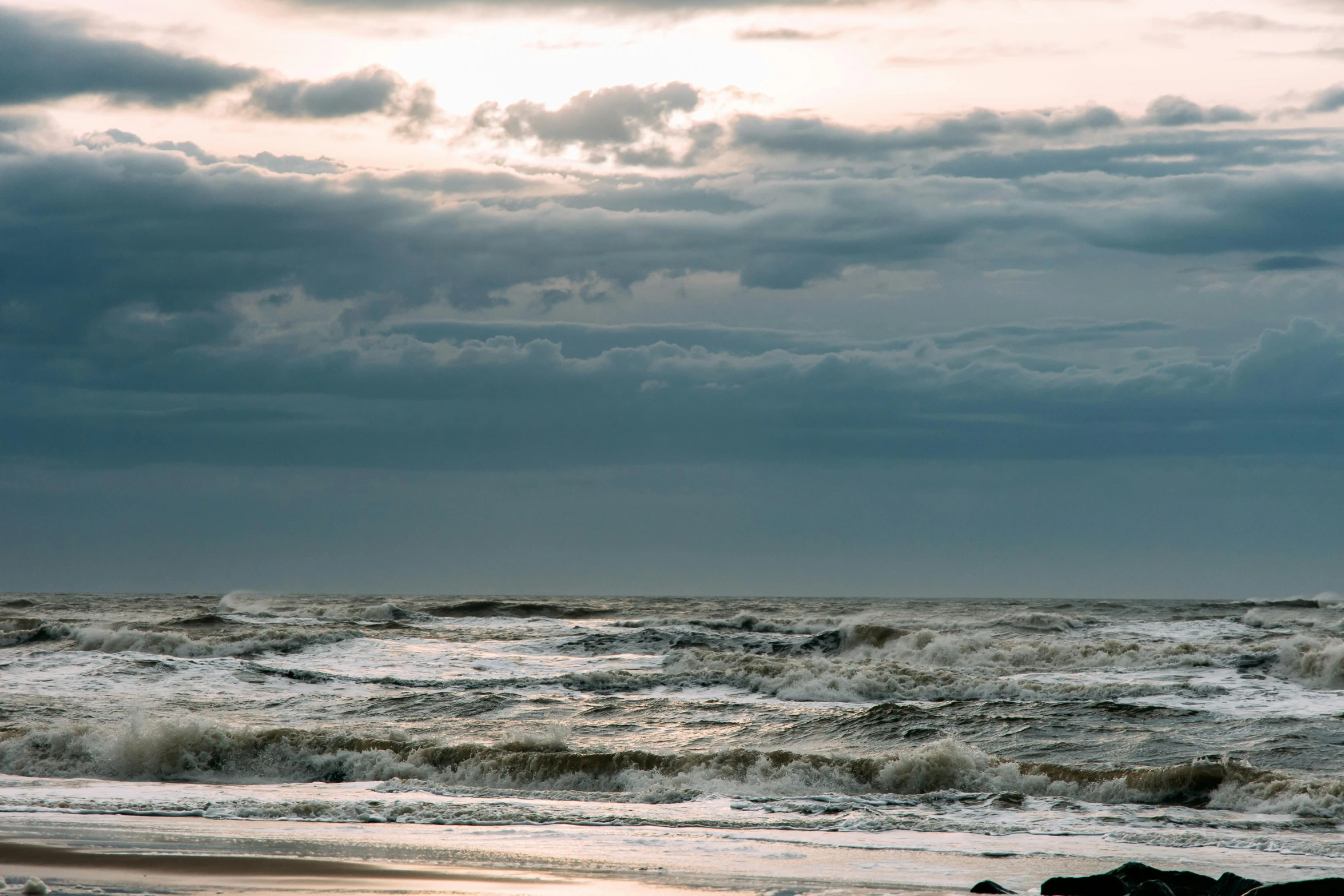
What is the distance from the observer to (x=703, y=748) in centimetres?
1688

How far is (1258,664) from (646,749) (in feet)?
56.3

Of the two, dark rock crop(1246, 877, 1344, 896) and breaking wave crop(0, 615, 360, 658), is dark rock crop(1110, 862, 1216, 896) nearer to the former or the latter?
dark rock crop(1246, 877, 1344, 896)

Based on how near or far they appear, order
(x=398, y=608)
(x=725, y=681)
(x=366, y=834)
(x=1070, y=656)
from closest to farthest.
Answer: (x=366, y=834) → (x=725, y=681) → (x=1070, y=656) → (x=398, y=608)

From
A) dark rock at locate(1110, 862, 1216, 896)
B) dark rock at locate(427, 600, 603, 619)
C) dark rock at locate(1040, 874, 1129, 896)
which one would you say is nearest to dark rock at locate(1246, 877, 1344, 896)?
dark rock at locate(1110, 862, 1216, 896)

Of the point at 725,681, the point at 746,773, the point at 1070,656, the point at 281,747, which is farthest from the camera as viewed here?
the point at 1070,656

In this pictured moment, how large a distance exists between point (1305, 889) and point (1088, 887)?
138 centimetres

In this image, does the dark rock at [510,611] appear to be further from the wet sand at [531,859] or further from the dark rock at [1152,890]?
the dark rock at [1152,890]

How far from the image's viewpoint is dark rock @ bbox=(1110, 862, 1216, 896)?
8.42 meters

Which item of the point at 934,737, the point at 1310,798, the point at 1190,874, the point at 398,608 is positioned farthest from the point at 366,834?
the point at 398,608

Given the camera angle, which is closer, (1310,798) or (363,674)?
(1310,798)

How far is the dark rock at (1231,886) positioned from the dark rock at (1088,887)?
1.98 ft

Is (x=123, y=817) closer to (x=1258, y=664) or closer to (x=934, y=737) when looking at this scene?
(x=934, y=737)

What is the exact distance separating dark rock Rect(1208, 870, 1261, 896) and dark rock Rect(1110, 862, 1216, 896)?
111 millimetres

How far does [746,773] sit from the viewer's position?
595 inches
